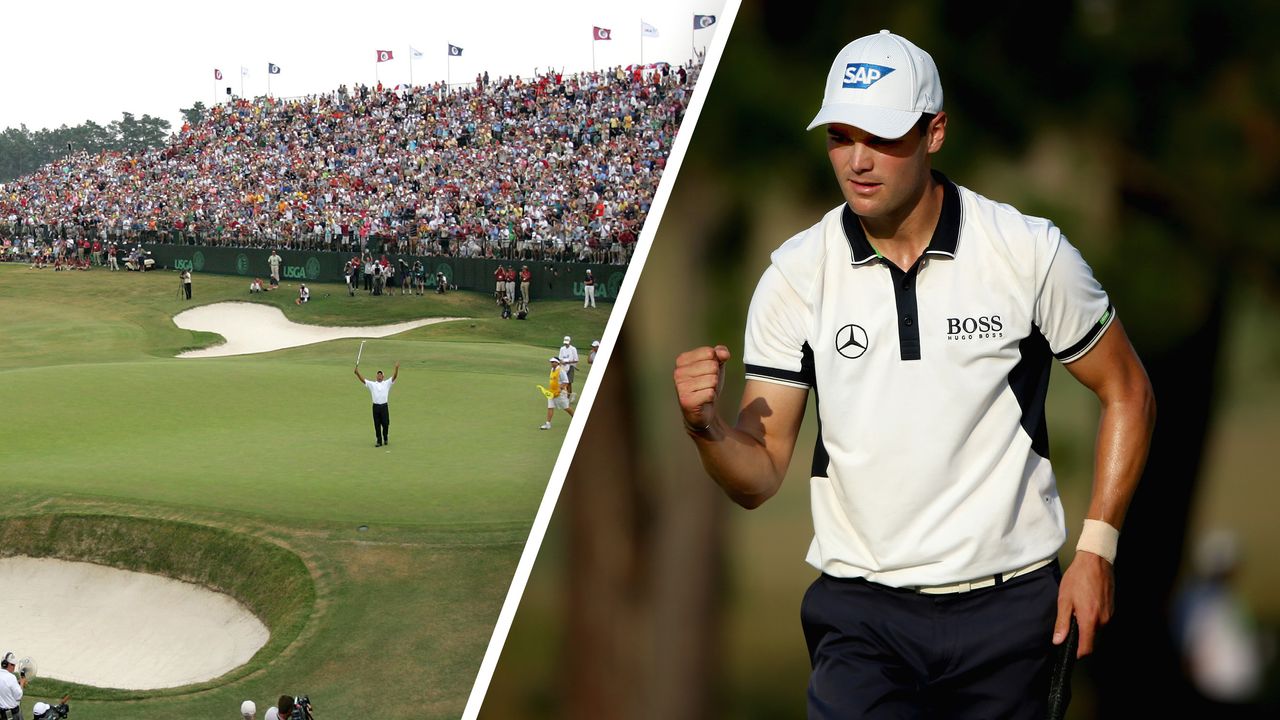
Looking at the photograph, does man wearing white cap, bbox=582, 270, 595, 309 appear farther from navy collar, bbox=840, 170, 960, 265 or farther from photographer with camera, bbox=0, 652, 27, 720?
navy collar, bbox=840, 170, 960, 265

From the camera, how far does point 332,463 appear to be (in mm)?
15945

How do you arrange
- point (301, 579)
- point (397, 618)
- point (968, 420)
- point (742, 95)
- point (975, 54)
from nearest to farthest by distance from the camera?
1. point (968, 420)
2. point (742, 95)
3. point (975, 54)
4. point (397, 618)
5. point (301, 579)

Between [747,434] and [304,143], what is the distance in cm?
4171

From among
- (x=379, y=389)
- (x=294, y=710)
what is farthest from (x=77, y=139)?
(x=294, y=710)

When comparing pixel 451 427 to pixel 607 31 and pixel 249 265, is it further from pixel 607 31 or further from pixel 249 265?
pixel 607 31

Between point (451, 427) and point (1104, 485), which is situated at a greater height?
point (1104, 485)

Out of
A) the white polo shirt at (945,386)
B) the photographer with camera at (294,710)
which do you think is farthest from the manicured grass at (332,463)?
the white polo shirt at (945,386)

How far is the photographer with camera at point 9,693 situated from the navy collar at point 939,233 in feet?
32.3

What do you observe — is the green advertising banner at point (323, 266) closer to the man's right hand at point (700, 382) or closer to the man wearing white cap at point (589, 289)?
the man wearing white cap at point (589, 289)

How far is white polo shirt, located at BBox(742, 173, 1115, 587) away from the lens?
216cm

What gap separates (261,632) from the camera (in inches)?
476

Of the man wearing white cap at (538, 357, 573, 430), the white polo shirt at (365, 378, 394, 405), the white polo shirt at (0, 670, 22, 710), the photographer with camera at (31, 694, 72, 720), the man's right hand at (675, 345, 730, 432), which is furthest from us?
the man wearing white cap at (538, 357, 573, 430)

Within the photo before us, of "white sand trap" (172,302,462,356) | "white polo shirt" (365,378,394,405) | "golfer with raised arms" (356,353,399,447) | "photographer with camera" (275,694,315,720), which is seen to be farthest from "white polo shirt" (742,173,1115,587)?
"white sand trap" (172,302,462,356)

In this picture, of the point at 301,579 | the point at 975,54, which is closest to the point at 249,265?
the point at 301,579
